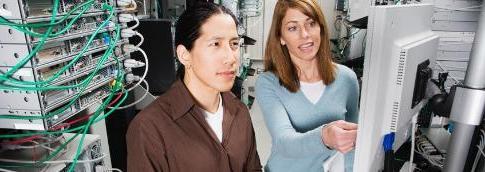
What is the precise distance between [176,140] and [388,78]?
2.33 ft

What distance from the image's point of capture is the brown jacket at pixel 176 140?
3.52 feet

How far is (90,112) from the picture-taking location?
163 cm

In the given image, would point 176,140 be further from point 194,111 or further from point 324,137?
point 324,137

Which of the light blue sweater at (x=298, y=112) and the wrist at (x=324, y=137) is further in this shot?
the light blue sweater at (x=298, y=112)

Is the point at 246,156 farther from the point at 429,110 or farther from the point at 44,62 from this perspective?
the point at 44,62

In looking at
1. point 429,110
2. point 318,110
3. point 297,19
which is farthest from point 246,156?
point 429,110

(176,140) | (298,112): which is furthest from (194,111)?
(298,112)

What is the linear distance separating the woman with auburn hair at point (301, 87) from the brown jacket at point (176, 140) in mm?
208

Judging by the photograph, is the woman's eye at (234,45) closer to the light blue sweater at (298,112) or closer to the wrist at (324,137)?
the light blue sweater at (298,112)

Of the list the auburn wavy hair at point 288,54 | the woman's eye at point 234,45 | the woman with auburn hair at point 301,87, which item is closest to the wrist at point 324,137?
the woman with auburn hair at point 301,87

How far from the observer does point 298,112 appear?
1.24 meters

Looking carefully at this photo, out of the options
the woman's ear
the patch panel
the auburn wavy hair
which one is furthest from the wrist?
the patch panel

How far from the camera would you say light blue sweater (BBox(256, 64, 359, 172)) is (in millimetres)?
1192

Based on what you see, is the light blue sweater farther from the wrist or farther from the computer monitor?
the computer monitor
